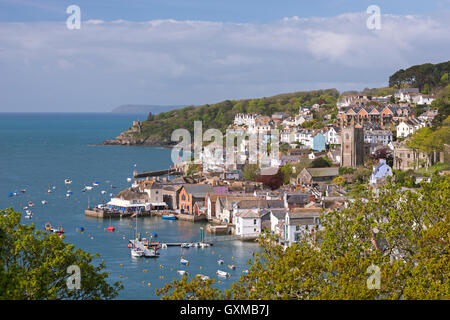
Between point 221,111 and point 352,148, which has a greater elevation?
point 221,111

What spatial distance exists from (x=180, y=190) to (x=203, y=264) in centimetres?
1068

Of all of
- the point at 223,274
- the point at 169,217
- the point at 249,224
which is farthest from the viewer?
the point at 169,217

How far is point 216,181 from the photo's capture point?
32.9 m

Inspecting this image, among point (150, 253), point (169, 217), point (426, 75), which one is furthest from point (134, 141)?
point (150, 253)

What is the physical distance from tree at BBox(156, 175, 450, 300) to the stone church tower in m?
25.3

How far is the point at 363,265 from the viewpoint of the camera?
9172mm

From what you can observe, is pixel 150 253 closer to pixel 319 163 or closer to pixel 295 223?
pixel 295 223

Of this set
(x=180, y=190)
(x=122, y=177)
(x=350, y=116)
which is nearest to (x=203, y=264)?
(x=180, y=190)

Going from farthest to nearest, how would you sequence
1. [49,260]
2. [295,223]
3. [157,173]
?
[157,173] < [295,223] < [49,260]

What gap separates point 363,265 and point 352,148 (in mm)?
28147

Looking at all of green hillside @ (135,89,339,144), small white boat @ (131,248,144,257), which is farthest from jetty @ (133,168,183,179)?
green hillside @ (135,89,339,144)

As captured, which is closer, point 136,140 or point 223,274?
point 223,274

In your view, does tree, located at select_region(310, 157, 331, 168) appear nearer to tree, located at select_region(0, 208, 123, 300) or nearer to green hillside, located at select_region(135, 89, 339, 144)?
tree, located at select_region(0, 208, 123, 300)

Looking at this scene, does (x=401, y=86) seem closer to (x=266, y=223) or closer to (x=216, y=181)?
(x=216, y=181)
